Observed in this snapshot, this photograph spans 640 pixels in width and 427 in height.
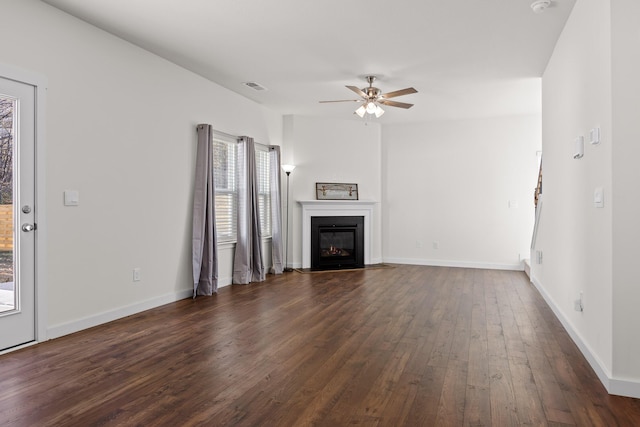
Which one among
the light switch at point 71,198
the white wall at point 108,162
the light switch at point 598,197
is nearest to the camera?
the light switch at point 598,197

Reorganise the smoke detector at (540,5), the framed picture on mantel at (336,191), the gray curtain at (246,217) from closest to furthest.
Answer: the smoke detector at (540,5)
the gray curtain at (246,217)
the framed picture on mantel at (336,191)

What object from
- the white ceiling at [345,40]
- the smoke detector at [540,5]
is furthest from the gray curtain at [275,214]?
the smoke detector at [540,5]

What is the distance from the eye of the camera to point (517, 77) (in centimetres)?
514

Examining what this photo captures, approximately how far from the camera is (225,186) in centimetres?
574

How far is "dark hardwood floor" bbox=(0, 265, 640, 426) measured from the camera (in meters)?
2.15

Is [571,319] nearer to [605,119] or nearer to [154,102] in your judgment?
[605,119]

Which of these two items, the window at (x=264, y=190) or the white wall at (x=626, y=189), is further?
the window at (x=264, y=190)

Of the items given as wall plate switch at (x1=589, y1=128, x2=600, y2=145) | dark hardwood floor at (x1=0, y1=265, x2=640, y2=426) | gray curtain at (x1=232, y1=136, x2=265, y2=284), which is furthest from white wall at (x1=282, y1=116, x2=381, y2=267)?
wall plate switch at (x1=589, y1=128, x2=600, y2=145)

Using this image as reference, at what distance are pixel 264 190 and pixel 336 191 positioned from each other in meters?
1.43

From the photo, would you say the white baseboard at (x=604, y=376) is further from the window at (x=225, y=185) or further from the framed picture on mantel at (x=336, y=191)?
the framed picture on mantel at (x=336, y=191)

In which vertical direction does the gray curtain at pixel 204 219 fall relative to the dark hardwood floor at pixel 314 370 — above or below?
above

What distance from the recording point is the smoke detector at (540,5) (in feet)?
10.6

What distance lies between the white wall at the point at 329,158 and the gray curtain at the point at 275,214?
1.56 ft

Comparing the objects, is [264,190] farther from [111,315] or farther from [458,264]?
[458,264]
